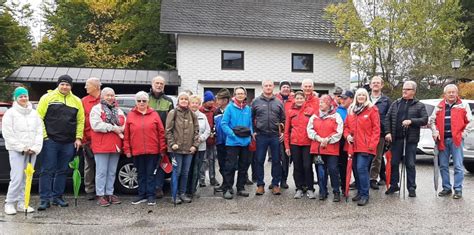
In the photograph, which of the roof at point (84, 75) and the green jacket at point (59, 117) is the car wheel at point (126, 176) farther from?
the roof at point (84, 75)

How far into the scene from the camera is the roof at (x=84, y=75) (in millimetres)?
20016

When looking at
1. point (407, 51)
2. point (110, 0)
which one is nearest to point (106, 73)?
point (110, 0)

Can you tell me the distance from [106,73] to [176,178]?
15103 mm

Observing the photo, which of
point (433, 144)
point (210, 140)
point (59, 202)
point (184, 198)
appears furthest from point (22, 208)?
point (433, 144)

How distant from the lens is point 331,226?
583 centimetres

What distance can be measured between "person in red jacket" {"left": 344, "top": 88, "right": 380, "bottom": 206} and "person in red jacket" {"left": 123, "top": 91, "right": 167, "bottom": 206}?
2.88m

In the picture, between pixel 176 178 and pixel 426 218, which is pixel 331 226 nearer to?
pixel 426 218

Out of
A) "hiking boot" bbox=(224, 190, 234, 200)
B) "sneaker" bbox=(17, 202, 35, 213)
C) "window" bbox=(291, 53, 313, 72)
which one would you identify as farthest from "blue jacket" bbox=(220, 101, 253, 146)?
"window" bbox=(291, 53, 313, 72)

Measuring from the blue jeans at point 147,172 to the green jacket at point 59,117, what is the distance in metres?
0.96

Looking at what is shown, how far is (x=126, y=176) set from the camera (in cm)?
755

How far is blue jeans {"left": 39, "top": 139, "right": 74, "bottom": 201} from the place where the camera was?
6.57 m

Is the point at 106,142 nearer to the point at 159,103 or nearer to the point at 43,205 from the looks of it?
the point at 159,103

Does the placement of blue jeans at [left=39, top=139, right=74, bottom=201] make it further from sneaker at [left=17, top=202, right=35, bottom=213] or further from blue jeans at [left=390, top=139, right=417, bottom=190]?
blue jeans at [left=390, top=139, right=417, bottom=190]

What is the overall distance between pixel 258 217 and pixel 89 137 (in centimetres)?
285
